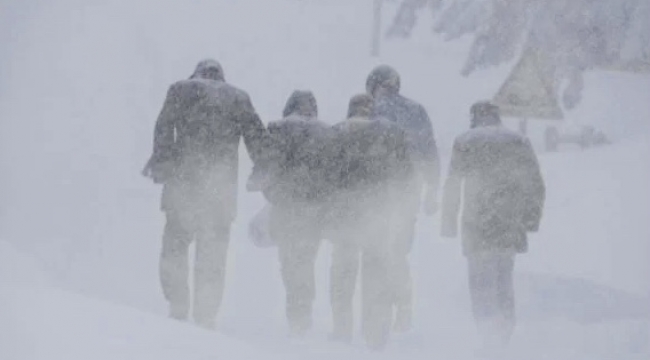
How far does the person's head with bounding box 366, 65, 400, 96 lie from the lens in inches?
234

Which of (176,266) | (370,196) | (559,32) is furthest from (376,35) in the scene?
(176,266)

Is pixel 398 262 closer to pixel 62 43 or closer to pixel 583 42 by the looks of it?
pixel 583 42

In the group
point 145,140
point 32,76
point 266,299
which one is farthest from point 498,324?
point 32,76

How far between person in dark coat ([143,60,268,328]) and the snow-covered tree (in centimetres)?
843

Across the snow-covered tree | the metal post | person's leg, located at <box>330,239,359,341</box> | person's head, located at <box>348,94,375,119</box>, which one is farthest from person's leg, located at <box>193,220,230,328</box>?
the metal post

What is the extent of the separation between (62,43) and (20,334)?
18.1 m

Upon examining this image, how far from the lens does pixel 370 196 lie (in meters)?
5.39

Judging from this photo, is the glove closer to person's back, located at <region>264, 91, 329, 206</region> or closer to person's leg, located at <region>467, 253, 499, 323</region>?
person's leg, located at <region>467, 253, 499, 323</region>

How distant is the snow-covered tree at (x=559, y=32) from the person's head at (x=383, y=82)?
295 inches

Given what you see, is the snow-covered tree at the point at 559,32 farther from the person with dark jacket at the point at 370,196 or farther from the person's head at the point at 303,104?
the person with dark jacket at the point at 370,196

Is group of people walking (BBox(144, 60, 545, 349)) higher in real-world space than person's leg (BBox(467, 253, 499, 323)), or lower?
higher

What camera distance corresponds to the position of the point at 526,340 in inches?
240

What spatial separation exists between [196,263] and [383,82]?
159cm

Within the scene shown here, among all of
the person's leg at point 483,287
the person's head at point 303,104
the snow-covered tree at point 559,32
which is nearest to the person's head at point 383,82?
the person's head at point 303,104
